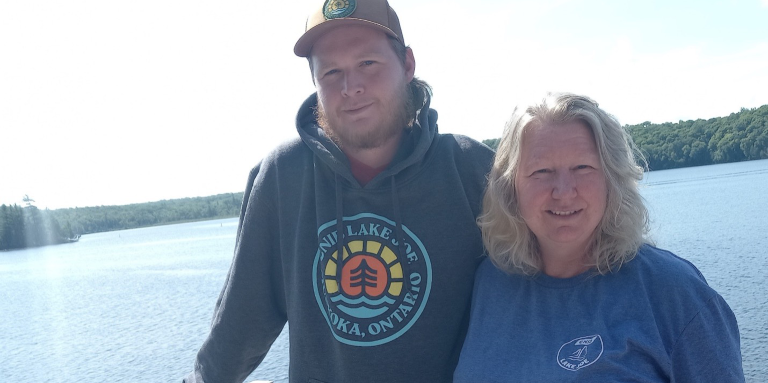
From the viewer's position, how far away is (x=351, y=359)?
2.14 metres

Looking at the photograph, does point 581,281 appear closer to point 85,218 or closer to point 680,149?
point 680,149

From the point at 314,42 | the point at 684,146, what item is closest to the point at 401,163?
the point at 314,42

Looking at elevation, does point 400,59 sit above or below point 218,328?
above

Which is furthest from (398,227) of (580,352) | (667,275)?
(667,275)

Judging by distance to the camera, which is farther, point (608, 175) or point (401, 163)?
point (401, 163)

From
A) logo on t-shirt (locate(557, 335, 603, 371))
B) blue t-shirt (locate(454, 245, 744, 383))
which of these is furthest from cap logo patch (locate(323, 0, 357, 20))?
logo on t-shirt (locate(557, 335, 603, 371))

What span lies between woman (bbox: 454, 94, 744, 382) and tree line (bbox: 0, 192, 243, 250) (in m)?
15.6

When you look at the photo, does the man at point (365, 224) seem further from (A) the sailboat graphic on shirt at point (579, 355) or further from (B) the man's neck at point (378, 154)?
(A) the sailboat graphic on shirt at point (579, 355)

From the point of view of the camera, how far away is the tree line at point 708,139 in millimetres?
18922

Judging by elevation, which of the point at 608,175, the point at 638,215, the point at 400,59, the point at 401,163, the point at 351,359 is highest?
the point at 400,59

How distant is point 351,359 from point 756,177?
2719cm

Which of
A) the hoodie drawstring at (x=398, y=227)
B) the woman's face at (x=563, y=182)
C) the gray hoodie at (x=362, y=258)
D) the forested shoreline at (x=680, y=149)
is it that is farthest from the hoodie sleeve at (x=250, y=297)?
the forested shoreline at (x=680, y=149)

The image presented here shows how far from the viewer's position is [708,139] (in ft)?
79.5

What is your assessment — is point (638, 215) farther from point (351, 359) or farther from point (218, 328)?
point (218, 328)
